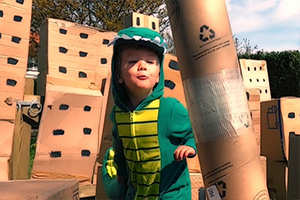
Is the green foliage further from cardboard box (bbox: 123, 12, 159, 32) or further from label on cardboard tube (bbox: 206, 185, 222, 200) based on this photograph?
label on cardboard tube (bbox: 206, 185, 222, 200)

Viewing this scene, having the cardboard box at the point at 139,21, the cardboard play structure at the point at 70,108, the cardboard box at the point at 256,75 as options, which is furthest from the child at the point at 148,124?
the cardboard box at the point at 256,75

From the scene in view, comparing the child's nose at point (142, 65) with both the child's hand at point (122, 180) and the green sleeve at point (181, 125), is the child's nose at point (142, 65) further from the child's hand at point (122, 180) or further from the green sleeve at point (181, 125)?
the child's hand at point (122, 180)

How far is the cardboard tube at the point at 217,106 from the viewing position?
877 mm

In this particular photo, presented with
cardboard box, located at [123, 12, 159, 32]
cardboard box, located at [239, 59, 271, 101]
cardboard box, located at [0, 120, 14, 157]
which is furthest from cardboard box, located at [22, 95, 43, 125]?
cardboard box, located at [239, 59, 271, 101]

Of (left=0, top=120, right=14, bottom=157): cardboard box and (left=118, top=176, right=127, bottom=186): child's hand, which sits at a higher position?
(left=0, top=120, right=14, bottom=157): cardboard box

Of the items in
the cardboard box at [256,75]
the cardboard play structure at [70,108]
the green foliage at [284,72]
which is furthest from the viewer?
the green foliage at [284,72]

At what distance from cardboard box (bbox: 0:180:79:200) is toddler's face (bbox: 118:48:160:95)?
0.44 metres

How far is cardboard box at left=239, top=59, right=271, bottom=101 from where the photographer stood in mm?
4723

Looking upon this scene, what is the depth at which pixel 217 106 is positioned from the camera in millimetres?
888

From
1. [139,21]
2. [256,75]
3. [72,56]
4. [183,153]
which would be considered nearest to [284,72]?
[256,75]

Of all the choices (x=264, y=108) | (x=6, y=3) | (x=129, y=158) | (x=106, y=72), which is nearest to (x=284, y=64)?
(x=264, y=108)

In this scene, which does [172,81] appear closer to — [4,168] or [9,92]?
[9,92]

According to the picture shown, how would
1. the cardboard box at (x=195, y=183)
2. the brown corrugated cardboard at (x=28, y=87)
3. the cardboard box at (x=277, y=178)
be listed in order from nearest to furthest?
the cardboard box at (x=195, y=183)
the brown corrugated cardboard at (x=28, y=87)
the cardboard box at (x=277, y=178)

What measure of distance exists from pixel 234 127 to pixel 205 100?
95mm
